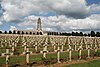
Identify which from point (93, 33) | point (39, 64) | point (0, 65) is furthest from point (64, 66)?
point (93, 33)

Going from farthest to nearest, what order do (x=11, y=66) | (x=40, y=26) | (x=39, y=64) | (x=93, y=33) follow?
(x=40, y=26) → (x=93, y=33) → (x=39, y=64) → (x=11, y=66)

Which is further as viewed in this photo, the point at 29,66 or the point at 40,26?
the point at 40,26

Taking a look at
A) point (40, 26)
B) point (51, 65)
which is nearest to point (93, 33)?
point (40, 26)

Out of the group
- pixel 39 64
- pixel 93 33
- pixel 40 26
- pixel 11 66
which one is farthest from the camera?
pixel 40 26

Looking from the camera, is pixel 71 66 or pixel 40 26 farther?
pixel 40 26

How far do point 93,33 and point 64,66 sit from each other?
10808 cm

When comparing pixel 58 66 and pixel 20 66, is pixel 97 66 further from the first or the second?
pixel 20 66

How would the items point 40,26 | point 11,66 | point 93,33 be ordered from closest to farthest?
point 11,66
point 93,33
point 40,26

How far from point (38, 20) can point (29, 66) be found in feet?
363

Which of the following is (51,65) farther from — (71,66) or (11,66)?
(11,66)

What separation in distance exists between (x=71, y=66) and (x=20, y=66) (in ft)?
10.6

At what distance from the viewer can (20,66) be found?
48.9 feet

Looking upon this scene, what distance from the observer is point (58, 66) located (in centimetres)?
1524

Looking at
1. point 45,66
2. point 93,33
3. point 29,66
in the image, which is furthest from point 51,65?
point 93,33
